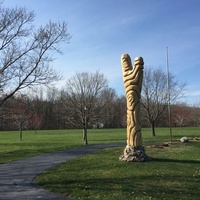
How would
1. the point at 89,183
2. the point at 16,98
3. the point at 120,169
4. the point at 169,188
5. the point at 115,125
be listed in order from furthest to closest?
the point at 115,125, the point at 16,98, the point at 120,169, the point at 89,183, the point at 169,188

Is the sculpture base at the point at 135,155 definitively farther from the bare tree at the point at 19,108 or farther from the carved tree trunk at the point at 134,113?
the bare tree at the point at 19,108

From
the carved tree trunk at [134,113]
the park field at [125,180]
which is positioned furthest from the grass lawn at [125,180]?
the carved tree trunk at [134,113]

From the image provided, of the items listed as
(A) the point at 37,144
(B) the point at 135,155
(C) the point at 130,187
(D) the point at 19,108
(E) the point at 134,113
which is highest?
(D) the point at 19,108

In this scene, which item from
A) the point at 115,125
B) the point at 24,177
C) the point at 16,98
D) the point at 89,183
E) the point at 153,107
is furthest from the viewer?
the point at 115,125

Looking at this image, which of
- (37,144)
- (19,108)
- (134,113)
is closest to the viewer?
(134,113)

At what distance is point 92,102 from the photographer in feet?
110

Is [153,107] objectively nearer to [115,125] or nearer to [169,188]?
[169,188]

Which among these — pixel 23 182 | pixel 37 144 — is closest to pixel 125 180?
pixel 23 182

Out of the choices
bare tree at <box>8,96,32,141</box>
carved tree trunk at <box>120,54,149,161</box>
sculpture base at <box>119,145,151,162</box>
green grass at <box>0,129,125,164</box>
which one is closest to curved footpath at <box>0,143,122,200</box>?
green grass at <box>0,129,125,164</box>

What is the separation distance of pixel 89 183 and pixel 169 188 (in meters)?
2.64

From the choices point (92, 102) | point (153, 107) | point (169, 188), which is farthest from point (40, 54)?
point (153, 107)

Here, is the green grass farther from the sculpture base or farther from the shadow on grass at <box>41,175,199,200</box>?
the shadow on grass at <box>41,175,199,200</box>

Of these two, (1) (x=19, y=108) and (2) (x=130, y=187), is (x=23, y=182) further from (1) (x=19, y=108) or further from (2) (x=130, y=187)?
(1) (x=19, y=108)

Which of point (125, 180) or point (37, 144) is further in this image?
point (37, 144)
